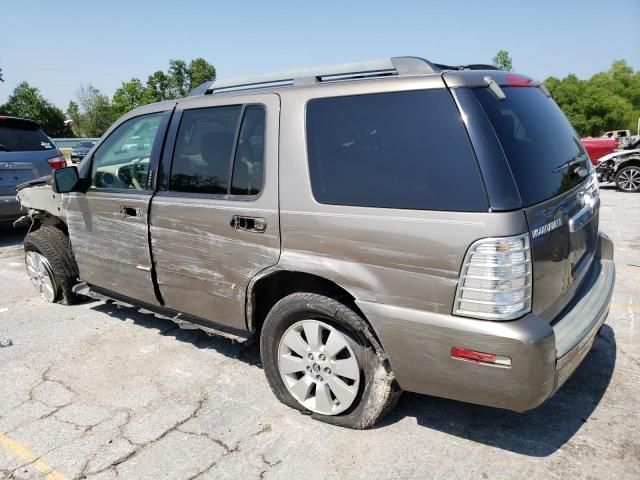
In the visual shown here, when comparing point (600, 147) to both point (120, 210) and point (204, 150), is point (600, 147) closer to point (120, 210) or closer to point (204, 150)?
point (204, 150)

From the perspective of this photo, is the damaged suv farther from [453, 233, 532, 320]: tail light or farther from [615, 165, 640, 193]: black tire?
[615, 165, 640, 193]: black tire

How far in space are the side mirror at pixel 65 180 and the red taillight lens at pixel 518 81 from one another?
11.1ft

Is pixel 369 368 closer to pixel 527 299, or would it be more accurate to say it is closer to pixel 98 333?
pixel 527 299

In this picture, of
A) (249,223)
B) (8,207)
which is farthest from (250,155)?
(8,207)

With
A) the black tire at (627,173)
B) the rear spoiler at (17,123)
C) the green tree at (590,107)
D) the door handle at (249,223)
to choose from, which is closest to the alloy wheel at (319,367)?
the door handle at (249,223)

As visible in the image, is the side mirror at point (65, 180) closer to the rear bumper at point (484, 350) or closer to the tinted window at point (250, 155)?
the tinted window at point (250, 155)

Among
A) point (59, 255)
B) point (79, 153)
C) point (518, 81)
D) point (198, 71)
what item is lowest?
point (59, 255)

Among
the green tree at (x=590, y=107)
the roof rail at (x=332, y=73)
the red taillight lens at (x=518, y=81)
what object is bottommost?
the red taillight lens at (x=518, y=81)

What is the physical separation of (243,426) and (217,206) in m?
1.33

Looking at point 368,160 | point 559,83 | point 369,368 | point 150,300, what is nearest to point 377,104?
point 368,160

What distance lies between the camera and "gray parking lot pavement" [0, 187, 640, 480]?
245cm

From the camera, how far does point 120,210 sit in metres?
3.70

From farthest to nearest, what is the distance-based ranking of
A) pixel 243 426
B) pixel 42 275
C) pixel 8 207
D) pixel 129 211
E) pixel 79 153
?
1. pixel 79 153
2. pixel 8 207
3. pixel 42 275
4. pixel 129 211
5. pixel 243 426

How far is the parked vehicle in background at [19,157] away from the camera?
721cm
